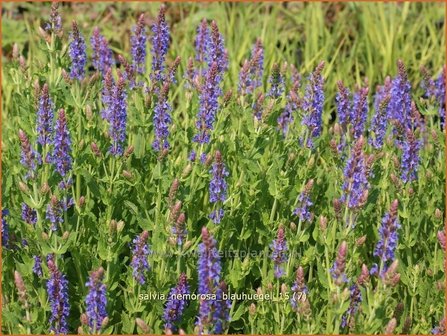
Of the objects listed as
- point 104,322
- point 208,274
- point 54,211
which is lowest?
point 104,322

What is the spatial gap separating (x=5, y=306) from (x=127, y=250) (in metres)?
0.87

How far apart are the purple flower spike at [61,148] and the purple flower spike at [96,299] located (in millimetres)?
736

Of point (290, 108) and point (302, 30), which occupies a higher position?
point (302, 30)

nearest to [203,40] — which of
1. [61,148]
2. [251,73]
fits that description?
[251,73]

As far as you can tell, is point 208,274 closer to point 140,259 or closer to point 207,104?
point 140,259

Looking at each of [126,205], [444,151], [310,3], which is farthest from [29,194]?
[310,3]

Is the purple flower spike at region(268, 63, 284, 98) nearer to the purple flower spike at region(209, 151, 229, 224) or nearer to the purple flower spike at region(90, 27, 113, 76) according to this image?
the purple flower spike at region(209, 151, 229, 224)

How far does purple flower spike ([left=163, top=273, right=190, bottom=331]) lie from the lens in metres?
→ 3.82

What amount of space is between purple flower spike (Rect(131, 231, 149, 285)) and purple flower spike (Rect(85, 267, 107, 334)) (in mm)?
192

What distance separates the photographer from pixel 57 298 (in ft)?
12.8

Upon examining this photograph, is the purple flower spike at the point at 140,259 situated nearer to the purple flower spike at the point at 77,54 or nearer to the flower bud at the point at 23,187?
the flower bud at the point at 23,187

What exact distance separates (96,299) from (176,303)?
0.45m

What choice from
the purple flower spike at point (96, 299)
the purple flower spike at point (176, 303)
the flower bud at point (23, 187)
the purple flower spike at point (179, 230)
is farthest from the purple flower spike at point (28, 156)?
the purple flower spike at point (176, 303)

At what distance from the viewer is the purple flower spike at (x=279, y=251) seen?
12.9 feet
